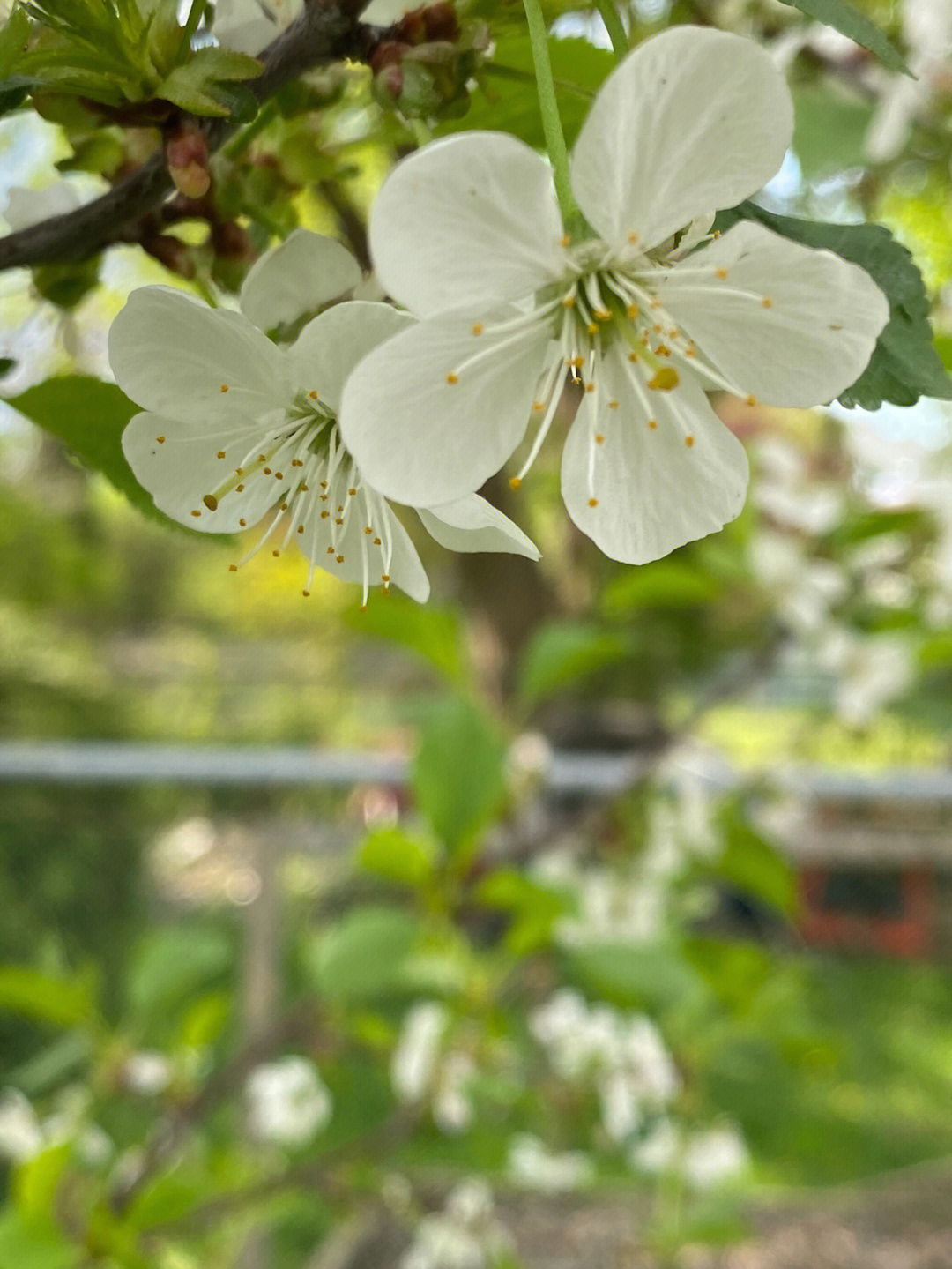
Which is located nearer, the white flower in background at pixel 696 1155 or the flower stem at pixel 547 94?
the flower stem at pixel 547 94

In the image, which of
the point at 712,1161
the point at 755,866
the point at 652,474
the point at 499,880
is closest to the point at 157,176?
the point at 652,474

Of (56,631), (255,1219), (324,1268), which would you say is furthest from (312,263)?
(56,631)

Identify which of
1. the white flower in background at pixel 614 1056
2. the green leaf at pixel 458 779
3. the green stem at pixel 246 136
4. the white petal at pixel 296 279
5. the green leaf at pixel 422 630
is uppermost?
the green stem at pixel 246 136

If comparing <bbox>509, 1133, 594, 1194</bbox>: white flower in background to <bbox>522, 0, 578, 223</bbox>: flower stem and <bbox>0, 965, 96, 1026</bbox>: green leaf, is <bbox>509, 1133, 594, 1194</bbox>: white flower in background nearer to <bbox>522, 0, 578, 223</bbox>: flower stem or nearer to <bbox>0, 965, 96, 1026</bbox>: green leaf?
<bbox>0, 965, 96, 1026</bbox>: green leaf

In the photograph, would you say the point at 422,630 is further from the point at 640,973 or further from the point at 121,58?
the point at 121,58

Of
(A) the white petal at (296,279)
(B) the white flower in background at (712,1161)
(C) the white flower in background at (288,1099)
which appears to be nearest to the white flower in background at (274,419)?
(A) the white petal at (296,279)

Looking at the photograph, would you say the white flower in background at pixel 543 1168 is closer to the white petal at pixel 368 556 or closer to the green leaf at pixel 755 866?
the green leaf at pixel 755 866
